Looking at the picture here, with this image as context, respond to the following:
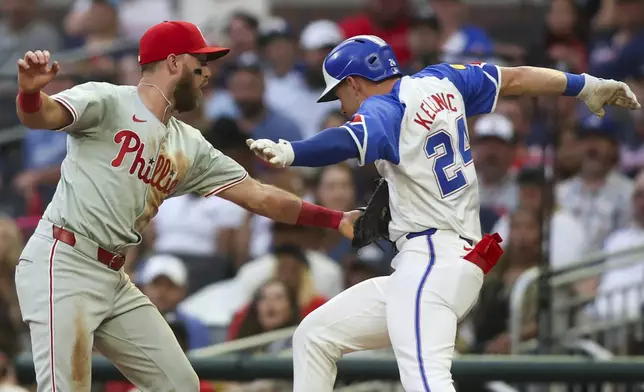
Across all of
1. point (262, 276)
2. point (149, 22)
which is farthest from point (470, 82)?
point (149, 22)

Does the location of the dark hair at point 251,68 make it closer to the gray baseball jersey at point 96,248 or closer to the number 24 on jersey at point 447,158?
the gray baseball jersey at point 96,248

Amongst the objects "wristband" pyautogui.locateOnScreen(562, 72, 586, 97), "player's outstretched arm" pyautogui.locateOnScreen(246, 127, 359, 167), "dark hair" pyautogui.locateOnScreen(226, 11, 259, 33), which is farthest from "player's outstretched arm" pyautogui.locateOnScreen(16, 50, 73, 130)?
"dark hair" pyautogui.locateOnScreen(226, 11, 259, 33)

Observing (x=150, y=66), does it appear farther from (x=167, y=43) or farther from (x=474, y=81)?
(x=474, y=81)

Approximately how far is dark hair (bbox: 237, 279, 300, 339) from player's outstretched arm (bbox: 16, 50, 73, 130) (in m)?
3.59

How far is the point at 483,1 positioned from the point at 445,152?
775 centimetres

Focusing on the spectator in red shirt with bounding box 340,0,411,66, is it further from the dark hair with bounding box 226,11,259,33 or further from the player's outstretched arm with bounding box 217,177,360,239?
the player's outstretched arm with bounding box 217,177,360,239

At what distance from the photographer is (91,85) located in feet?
18.4

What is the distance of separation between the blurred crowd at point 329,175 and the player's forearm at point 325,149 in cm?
252

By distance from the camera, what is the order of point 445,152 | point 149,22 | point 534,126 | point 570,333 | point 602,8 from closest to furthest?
point 445,152, point 570,333, point 534,126, point 602,8, point 149,22

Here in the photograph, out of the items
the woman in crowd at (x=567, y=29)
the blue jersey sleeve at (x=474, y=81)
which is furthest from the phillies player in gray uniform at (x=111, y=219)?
the woman in crowd at (x=567, y=29)

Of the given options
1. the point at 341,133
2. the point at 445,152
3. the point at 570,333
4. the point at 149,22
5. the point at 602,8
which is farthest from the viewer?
the point at 149,22

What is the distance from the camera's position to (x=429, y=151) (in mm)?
5664

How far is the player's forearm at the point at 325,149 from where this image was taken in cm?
527

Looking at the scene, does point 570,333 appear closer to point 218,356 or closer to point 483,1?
point 218,356
